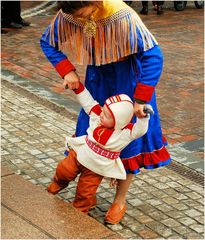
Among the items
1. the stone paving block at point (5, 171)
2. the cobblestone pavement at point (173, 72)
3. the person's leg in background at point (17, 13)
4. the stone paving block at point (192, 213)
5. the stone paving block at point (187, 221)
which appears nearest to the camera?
the stone paving block at point (187, 221)

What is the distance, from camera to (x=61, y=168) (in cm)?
399

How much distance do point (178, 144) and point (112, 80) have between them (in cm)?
207

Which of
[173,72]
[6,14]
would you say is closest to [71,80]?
[173,72]

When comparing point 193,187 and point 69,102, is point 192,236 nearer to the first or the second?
point 193,187

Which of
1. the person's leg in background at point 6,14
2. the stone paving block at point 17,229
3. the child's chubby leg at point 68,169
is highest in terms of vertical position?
the child's chubby leg at point 68,169

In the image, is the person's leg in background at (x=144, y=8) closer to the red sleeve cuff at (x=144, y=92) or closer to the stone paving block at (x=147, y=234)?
the stone paving block at (x=147, y=234)

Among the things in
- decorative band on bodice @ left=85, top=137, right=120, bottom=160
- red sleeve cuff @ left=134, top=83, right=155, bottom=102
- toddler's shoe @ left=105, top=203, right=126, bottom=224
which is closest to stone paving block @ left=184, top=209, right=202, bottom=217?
toddler's shoe @ left=105, top=203, right=126, bottom=224

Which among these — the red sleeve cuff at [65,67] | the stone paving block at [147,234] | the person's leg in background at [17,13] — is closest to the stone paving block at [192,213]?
the stone paving block at [147,234]

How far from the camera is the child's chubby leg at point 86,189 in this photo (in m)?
3.90

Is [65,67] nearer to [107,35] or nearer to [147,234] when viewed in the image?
[107,35]

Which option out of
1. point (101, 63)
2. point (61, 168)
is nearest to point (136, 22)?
point (101, 63)

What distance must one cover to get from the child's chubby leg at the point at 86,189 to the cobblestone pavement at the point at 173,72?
1429 millimetres

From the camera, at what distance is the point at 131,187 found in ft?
15.1

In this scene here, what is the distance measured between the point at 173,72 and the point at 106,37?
16.5ft
